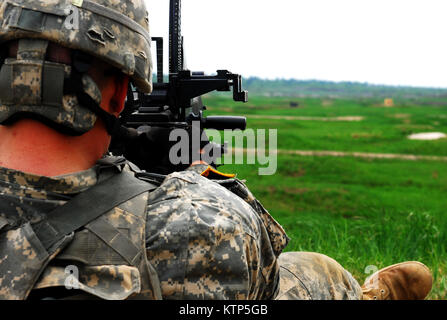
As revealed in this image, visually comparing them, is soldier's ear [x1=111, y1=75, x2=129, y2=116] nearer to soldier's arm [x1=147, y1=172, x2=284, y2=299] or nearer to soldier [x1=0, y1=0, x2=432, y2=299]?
soldier [x1=0, y1=0, x2=432, y2=299]

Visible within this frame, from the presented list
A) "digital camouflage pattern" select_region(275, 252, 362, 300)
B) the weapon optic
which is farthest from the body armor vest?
the weapon optic

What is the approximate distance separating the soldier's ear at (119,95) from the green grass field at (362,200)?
2.57m

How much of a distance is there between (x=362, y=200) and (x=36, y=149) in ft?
29.1

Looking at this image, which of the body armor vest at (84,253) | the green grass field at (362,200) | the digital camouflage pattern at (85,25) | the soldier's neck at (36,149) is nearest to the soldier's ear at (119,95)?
the digital camouflage pattern at (85,25)

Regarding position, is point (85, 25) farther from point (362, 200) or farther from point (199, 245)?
point (362, 200)

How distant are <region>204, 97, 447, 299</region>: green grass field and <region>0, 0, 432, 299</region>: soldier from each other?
2424 mm

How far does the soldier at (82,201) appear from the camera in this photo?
1.66 metres

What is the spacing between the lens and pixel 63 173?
5.87 ft

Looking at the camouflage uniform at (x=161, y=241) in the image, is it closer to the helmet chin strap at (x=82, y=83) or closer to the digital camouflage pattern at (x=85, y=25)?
the helmet chin strap at (x=82, y=83)

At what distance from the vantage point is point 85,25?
5.88 feet

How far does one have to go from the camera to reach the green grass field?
4371mm

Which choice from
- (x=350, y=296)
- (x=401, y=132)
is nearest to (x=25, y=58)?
(x=350, y=296)

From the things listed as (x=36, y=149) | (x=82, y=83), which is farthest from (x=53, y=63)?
(x=36, y=149)
